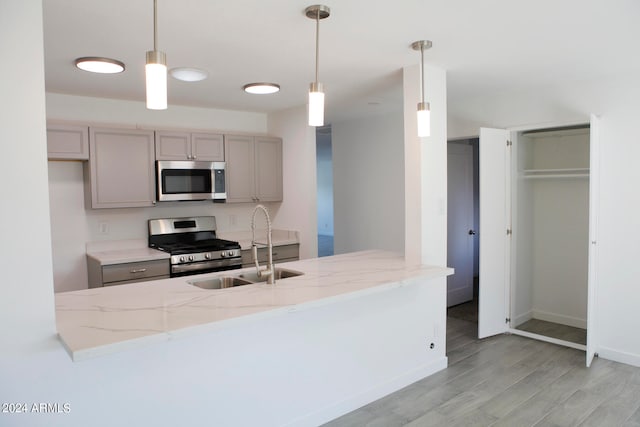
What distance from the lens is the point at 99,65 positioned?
10.1 ft

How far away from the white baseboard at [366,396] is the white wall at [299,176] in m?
1.91

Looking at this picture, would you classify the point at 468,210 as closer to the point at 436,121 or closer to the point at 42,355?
the point at 436,121

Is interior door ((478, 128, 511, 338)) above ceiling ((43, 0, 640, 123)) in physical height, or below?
below

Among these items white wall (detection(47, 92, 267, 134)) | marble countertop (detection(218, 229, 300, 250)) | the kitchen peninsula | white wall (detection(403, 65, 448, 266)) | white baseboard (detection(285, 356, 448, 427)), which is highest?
white wall (detection(47, 92, 267, 134))

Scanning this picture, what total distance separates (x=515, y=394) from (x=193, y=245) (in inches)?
124

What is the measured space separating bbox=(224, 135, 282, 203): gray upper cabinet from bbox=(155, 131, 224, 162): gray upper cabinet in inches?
4.6

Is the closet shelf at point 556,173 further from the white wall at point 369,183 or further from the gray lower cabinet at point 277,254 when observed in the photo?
the gray lower cabinet at point 277,254

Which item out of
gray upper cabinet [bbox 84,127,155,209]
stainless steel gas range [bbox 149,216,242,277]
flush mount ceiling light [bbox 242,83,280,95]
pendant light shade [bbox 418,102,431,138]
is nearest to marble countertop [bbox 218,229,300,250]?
stainless steel gas range [bbox 149,216,242,277]

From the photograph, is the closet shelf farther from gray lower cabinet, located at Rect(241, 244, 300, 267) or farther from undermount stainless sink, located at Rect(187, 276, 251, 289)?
undermount stainless sink, located at Rect(187, 276, 251, 289)

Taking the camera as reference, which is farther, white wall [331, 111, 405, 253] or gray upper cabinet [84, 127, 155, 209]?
white wall [331, 111, 405, 253]

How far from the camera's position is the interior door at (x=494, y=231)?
4.20m

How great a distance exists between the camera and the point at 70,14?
2.22 metres

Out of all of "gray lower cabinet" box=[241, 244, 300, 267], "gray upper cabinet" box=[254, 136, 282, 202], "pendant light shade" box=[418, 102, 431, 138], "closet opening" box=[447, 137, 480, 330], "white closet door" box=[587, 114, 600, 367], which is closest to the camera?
"pendant light shade" box=[418, 102, 431, 138]

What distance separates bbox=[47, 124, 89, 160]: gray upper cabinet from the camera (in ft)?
12.3
